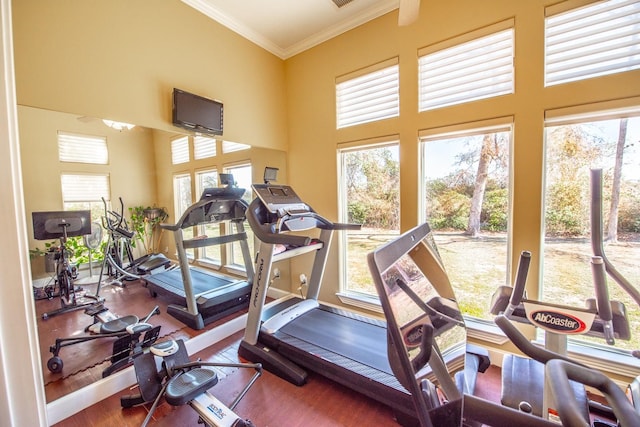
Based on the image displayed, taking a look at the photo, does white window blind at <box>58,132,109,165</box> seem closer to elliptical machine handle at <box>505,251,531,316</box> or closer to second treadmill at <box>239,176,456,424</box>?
second treadmill at <box>239,176,456,424</box>

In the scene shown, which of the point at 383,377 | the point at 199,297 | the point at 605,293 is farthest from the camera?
the point at 199,297

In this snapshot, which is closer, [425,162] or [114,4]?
[114,4]

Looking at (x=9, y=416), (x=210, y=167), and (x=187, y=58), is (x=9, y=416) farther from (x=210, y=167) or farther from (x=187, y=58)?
(x=187, y=58)

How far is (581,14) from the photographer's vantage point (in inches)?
74.2

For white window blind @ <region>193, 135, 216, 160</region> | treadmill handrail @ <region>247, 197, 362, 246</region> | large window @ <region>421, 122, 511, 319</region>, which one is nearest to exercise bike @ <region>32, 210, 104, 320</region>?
white window blind @ <region>193, 135, 216, 160</region>

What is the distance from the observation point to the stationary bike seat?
2062 millimetres

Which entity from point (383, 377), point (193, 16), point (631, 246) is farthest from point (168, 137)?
point (631, 246)

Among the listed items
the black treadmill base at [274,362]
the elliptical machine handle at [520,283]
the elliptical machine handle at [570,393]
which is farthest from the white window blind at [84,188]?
the elliptical machine handle at [520,283]

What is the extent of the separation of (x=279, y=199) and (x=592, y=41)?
8.77 feet

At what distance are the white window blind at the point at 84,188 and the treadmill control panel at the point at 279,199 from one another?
48.6 inches

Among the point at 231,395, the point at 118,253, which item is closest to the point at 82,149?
the point at 118,253

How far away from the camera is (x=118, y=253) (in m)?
2.36

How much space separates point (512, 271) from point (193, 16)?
3.81m

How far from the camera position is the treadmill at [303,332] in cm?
186
